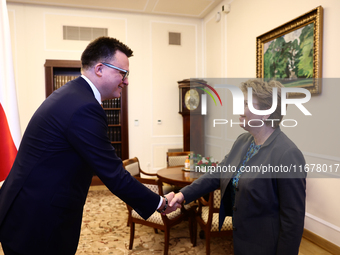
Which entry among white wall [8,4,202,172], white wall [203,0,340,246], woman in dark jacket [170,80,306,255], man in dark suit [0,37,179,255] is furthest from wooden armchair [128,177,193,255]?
white wall [8,4,202,172]

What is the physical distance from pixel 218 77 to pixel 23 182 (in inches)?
187

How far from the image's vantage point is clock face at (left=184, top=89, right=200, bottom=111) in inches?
222

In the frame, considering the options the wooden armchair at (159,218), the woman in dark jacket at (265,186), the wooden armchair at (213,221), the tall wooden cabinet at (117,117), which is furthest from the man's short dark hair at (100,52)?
the tall wooden cabinet at (117,117)

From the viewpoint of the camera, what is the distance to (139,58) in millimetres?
5953

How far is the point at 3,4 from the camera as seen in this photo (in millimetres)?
2195

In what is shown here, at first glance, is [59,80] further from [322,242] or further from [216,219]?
[322,242]

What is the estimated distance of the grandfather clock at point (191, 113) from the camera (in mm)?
5648

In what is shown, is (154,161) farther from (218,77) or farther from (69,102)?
(69,102)

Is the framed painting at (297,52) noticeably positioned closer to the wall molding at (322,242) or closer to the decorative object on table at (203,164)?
the decorative object on table at (203,164)

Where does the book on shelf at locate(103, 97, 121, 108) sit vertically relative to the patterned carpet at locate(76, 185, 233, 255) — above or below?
above

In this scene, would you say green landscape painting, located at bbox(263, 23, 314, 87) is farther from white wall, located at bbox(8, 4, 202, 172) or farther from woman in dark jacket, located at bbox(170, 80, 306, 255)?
white wall, located at bbox(8, 4, 202, 172)

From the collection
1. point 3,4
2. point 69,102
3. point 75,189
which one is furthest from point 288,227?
point 3,4

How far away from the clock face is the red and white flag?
3.79 meters

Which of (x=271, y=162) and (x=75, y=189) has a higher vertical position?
(x=271, y=162)
